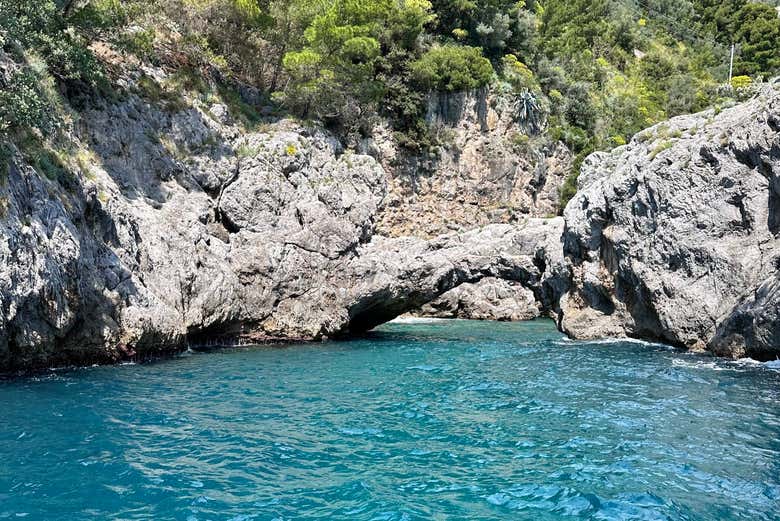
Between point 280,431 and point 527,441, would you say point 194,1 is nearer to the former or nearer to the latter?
point 280,431

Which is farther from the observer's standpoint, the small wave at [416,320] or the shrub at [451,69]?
the shrub at [451,69]

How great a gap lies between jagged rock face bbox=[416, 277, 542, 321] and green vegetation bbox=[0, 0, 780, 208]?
1153cm

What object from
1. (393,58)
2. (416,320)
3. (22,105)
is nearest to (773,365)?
(22,105)

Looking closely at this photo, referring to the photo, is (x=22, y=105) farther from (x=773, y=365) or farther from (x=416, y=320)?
(x=416, y=320)

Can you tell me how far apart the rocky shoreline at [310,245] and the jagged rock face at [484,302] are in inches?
447

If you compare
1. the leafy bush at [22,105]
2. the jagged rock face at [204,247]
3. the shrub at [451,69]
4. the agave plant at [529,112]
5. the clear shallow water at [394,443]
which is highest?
the shrub at [451,69]

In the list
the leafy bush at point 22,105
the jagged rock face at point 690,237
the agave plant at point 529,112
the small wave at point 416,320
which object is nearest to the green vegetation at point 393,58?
the leafy bush at point 22,105

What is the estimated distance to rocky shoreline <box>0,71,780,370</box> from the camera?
1714 cm

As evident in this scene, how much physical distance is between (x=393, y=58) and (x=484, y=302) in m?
19.6

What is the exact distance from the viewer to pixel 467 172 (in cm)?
4878

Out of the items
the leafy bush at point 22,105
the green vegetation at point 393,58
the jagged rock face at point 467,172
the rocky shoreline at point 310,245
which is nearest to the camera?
the leafy bush at point 22,105

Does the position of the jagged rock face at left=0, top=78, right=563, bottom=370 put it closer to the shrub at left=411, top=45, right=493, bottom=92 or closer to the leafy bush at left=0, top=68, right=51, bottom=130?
the leafy bush at left=0, top=68, right=51, bottom=130

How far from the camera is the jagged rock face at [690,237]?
1914 cm

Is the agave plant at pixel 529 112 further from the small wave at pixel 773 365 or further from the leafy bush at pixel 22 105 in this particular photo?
the leafy bush at pixel 22 105
